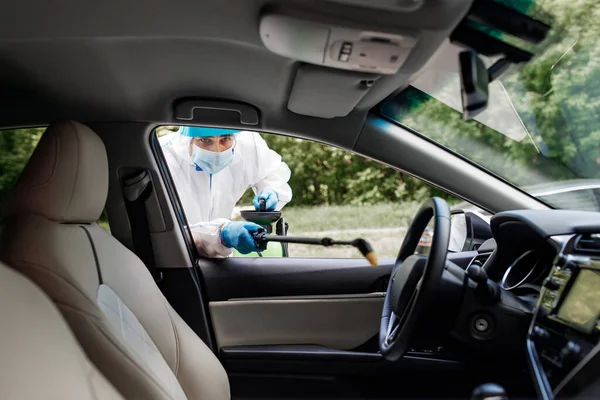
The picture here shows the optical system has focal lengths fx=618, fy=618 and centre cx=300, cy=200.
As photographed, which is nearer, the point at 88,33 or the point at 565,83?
the point at 88,33

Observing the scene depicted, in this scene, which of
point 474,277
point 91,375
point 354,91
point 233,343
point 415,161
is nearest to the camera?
point 91,375

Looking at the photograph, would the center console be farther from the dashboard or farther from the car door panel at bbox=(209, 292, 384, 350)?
the car door panel at bbox=(209, 292, 384, 350)

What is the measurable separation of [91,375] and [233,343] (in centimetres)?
117

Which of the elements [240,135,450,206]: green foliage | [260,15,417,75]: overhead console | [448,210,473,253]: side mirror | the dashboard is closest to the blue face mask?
[240,135,450,206]: green foliage

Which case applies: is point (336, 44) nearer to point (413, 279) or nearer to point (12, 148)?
point (413, 279)

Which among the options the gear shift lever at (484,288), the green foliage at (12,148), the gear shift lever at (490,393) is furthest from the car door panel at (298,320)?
the gear shift lever at (490,393)

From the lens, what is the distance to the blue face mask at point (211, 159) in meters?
2.40

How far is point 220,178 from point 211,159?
106 millimetres

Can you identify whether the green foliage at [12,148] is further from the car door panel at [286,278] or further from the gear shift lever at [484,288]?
the gear shift lever at [484,288]

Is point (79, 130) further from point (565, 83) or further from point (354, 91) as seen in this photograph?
point (565, 83)

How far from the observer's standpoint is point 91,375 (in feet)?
3.83

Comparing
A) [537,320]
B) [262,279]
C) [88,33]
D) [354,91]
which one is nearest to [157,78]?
[88,33]

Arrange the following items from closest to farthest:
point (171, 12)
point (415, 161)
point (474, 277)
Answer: point (171, 12)
point (474, 277)
point (415, 161)

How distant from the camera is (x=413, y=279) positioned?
1660 millimetres
